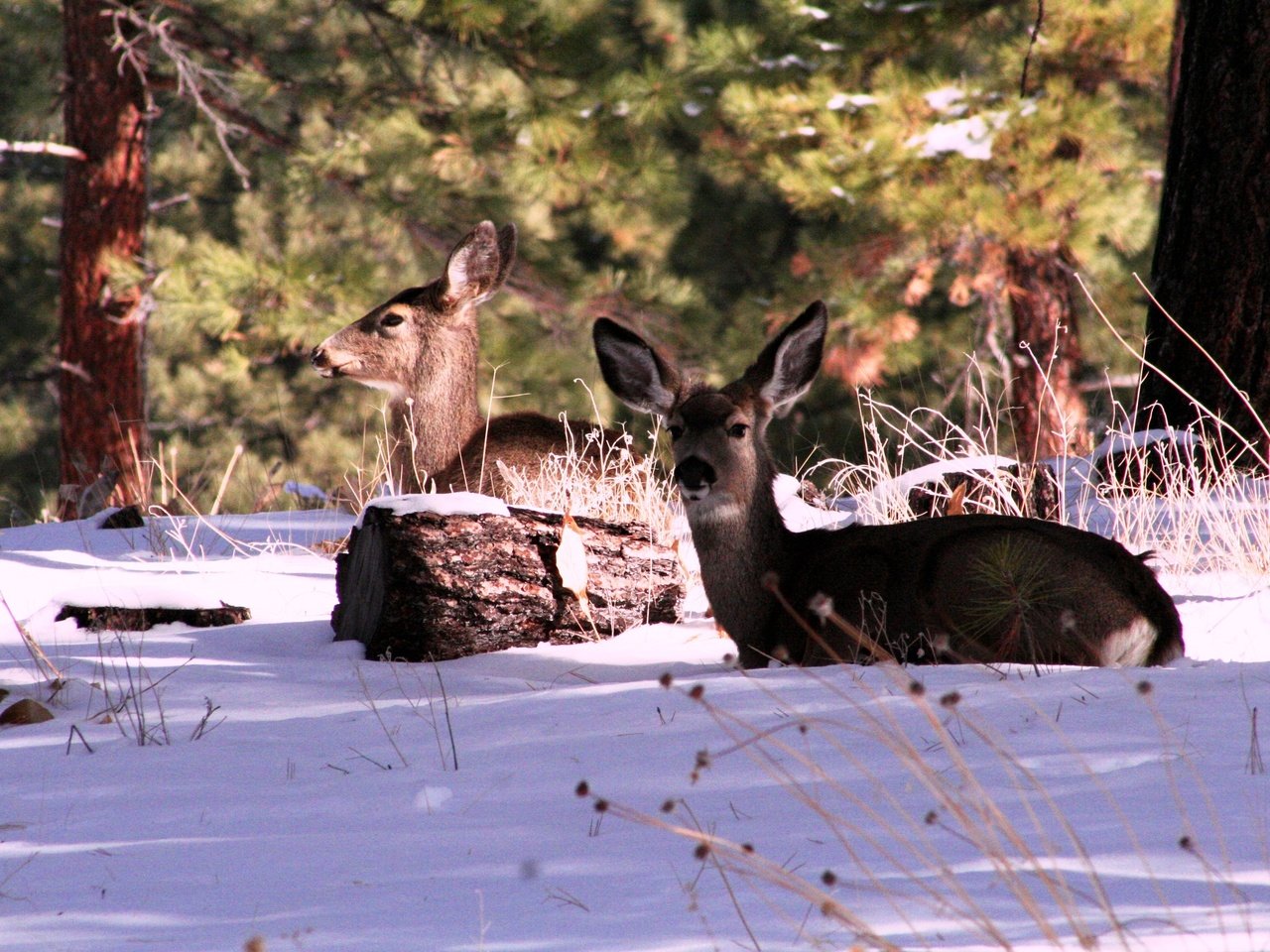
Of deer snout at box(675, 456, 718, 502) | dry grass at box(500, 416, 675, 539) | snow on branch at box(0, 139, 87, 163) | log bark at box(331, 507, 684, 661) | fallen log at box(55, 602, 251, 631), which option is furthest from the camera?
snow on branch at box(0, 139, 87, 163)

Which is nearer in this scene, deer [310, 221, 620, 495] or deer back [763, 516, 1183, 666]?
deer back [763, 516, 1183, 666]

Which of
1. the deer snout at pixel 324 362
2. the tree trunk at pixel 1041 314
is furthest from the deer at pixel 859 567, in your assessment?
the tree trunk at pixel 1041 314

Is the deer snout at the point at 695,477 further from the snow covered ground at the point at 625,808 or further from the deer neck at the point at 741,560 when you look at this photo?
the snow covered ground at the point at 625,808

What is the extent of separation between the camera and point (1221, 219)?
7055 millimetres

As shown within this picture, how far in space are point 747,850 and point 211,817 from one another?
Answer: 1319mm

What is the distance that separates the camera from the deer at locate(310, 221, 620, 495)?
307 inches

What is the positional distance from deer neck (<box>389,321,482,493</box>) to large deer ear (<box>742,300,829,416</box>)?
2.93 meters

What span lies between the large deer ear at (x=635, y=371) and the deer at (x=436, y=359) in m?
2.37

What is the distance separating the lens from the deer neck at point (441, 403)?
786cm

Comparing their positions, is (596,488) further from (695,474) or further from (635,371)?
(695,474)

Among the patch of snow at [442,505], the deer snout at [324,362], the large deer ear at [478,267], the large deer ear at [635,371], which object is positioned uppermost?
the large deer ear at [478,267]

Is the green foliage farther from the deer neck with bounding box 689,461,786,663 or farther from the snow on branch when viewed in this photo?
the deer neck with bounding box 689,461,786,663

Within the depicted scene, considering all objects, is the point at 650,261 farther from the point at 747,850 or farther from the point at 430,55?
the point at 747,850

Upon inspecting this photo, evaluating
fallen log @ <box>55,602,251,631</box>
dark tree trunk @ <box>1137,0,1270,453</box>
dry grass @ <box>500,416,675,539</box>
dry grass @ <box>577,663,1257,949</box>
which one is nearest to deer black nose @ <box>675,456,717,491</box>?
dry grass @ <box>577,663,1257,949</box>
